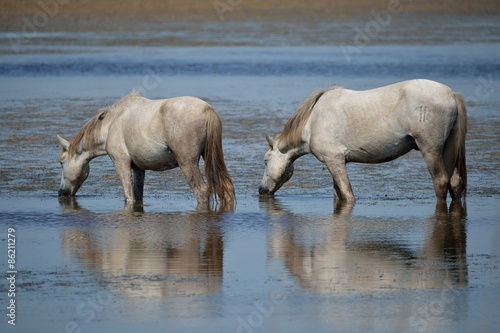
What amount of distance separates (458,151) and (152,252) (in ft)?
13.7

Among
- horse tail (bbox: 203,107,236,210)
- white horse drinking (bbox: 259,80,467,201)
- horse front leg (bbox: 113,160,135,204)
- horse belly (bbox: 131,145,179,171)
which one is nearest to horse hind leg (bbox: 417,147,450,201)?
white horse drinking (bbox: 259,80,467,201)

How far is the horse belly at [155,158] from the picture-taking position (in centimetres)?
1237

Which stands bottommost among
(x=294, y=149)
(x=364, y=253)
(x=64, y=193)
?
(x=364, y=253)

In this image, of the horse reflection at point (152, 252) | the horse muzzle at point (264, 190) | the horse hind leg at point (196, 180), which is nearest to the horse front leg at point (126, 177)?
the horse reflection at point (152, 252)

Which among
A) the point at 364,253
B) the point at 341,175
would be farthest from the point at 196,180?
the point at 364,253

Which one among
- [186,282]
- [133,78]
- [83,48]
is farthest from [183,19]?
[186,282]

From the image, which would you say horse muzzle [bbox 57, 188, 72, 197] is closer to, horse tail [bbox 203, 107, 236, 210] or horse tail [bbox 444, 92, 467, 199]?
horse tail [bbox 203, 107, 236, 210]

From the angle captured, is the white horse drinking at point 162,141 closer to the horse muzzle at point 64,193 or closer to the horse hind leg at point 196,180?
the horse hind leg at point 196,180

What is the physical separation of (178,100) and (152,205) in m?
1.39

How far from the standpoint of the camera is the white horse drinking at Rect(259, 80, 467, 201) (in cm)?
1192

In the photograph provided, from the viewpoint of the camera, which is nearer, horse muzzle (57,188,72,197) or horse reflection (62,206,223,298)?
horse reflection (62,206,223,298)

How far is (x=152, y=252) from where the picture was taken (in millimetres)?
9914

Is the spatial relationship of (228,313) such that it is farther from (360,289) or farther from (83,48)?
(83,48)

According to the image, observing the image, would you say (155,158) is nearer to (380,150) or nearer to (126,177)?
(126,177)
